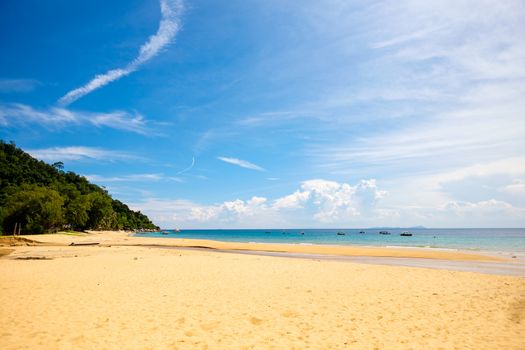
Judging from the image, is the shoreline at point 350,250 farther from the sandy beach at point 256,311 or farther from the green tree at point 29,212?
the green tree at point 29,212

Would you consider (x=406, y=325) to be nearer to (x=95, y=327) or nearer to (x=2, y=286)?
(x=95, y=327)

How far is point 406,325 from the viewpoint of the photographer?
9.37 metres

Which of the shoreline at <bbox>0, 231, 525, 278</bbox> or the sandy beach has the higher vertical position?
the sandy beach

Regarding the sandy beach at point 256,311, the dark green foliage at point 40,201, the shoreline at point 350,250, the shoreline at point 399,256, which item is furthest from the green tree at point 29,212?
the sandy beach at point 256,311

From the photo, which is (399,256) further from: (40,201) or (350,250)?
(40,201)

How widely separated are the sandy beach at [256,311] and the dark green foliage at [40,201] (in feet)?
213

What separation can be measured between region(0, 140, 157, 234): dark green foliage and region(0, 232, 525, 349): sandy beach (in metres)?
65.0

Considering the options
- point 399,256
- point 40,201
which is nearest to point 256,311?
point 399,256

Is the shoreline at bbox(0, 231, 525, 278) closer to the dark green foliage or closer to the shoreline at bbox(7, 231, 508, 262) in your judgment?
the shoreline at bbox(7, 231, 508, 262)

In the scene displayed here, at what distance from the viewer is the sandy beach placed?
314 inches

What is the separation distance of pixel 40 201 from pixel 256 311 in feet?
257

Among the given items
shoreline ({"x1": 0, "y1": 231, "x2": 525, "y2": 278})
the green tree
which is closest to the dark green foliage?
the green tree

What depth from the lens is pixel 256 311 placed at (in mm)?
10531

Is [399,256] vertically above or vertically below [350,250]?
above
